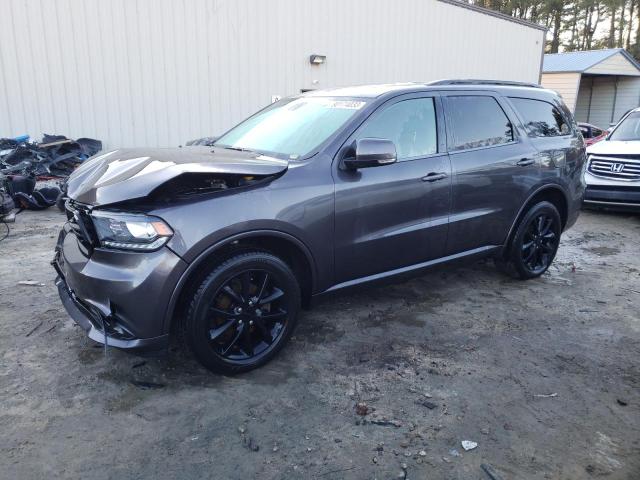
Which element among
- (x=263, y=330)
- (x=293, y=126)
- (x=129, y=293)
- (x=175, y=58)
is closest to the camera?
(x=129, y=293)

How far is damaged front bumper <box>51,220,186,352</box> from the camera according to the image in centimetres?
273

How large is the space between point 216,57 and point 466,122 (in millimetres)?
7967

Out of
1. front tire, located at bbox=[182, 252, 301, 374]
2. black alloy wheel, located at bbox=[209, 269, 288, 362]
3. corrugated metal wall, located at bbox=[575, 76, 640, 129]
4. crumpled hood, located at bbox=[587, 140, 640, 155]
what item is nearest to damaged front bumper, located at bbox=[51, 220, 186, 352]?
front tire, located at bbox=[182, 252, 301, 374]

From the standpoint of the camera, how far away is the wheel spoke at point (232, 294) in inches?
119

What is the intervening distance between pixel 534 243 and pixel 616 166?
4.38 meters

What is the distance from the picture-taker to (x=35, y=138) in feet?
31.6

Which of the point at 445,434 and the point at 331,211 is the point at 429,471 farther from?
the point at 331,211

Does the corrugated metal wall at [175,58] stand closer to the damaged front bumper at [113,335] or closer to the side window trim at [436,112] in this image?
the side window trim at [436,112]

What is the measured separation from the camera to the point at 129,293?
107 inches

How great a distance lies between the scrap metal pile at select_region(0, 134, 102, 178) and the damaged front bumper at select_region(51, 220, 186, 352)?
6.42m

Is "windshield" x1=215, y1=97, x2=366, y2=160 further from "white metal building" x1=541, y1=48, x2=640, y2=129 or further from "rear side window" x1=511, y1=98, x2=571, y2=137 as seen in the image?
"white metal building" x1=541, y1=48, x2=640, y2=129

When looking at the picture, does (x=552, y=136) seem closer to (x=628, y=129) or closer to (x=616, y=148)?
(x=616, y=148)

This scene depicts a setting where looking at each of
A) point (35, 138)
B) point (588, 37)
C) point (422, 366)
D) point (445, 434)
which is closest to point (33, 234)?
point (35, 138)

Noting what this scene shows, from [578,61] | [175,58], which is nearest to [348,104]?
[175,58]
